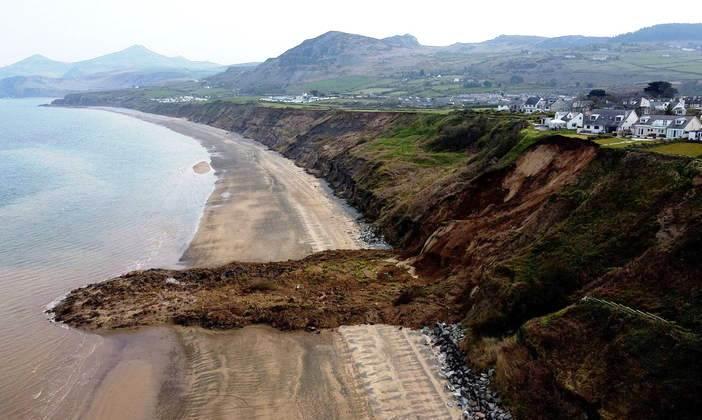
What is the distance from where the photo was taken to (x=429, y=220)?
41.5m

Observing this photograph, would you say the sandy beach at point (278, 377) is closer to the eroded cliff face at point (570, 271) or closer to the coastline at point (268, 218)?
the eroded cliff face at point (570, 271)

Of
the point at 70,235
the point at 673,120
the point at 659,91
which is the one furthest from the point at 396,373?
the point at 659,91

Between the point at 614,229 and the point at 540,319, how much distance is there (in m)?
6.16

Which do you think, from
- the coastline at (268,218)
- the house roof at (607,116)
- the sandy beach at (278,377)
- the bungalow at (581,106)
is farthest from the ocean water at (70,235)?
the bungalow at (581,106)

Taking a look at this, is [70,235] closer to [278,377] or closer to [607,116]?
[278,377]

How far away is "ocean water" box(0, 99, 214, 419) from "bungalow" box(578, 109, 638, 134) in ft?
139

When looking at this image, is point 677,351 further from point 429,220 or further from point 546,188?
point 429,220

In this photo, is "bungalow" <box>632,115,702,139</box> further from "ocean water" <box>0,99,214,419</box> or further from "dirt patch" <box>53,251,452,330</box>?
"ocean water" <box>0,99,214,419</box>

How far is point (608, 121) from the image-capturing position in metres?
53.0

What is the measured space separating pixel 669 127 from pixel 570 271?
1092 inches

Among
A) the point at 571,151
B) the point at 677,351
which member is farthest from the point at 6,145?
the point at 677,351

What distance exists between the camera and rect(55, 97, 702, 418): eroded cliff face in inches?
711

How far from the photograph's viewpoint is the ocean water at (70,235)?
85.8 ft

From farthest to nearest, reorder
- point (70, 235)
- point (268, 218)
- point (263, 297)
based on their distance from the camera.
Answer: point (268, 218)
point (70, 235)
point (263, 297)
